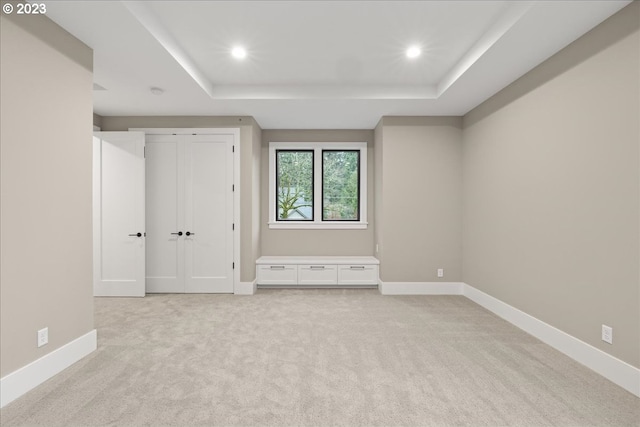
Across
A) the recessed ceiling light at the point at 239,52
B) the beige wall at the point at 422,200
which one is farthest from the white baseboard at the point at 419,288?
the recessed ceiling light at the point at 239,52

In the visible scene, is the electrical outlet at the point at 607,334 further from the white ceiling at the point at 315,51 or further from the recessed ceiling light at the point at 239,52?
the recessed ceiling light at the point at 239,52

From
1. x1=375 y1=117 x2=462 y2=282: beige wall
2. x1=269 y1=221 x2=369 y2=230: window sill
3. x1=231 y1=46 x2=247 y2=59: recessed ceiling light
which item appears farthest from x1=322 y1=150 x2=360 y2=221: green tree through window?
x1=231 y1=46 x2=247 y2=59: recessed ceiling light

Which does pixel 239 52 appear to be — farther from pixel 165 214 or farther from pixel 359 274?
pixel 359 274

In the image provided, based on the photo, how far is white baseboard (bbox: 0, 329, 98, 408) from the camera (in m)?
2.09

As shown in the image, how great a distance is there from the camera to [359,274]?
5152 mm

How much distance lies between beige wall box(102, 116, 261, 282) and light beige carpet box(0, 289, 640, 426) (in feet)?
3.98

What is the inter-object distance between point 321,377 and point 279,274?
2.84 metres

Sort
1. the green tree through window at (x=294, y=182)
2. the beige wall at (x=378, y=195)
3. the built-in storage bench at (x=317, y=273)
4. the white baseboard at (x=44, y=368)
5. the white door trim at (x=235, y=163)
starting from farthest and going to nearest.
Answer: the green tree through window at (x=294, y=182) < the built-in storage bench at (x=317, y=273) < the beige wall at (x=378, y=195) < the white door trim at (x=235, y=163) < the white baseboard at (x=44, y=368)

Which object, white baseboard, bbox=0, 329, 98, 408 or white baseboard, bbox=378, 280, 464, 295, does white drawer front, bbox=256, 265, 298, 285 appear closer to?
white baseboard, bbox=378, 280, 464, 295

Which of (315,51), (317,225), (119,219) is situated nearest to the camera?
(315,51)

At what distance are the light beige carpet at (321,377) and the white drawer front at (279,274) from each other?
4.32ft

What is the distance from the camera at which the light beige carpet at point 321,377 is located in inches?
77.4

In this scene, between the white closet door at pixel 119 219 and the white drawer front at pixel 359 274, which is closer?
the white closet door at pixel 119 219

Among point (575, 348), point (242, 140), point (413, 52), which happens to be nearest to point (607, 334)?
point (575, 348)
